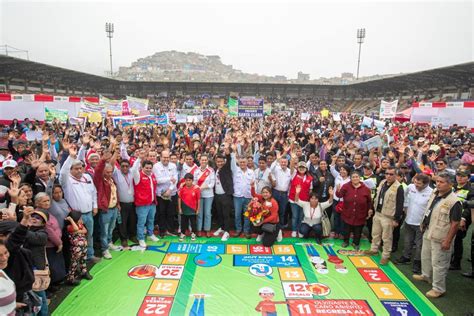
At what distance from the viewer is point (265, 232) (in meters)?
5.68

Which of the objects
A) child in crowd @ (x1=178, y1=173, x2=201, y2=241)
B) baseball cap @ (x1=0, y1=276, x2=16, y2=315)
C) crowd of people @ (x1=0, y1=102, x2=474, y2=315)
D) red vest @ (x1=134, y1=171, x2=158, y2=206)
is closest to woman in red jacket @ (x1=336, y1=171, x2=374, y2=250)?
crowd of people @ (x1=0, y1=102, x2=474, y2=315)

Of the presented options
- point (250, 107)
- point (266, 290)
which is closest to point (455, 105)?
point (250, 107)

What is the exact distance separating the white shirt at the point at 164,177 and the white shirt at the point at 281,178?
217 cm

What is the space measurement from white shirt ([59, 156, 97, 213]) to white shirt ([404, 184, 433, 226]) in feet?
17.7

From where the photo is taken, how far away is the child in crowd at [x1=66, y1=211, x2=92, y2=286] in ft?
13.4

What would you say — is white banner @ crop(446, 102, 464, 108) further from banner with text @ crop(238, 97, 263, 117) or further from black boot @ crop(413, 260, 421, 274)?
black boot @ crop(413, 260, 421, 274)

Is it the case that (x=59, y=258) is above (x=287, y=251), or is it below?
above

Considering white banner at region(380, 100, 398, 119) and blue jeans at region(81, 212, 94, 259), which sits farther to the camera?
white banner at region(380, 100, 398, 119)

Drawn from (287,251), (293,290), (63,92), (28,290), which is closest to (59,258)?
(28,290)

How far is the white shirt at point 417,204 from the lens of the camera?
478 centimetres

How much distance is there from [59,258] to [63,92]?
1579 inches

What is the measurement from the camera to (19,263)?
2.75 meters

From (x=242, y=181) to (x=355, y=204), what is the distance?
7.47ft

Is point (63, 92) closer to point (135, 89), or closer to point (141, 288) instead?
point (135, 89)
